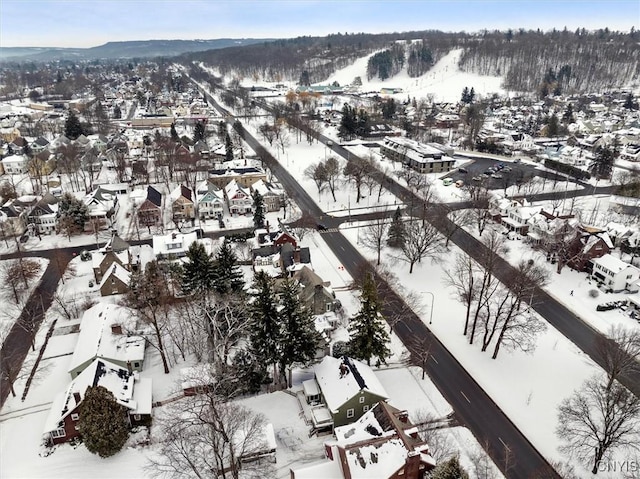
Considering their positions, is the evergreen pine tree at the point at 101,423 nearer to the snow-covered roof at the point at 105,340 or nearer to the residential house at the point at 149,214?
the snow-covered roof at the point at 105,340

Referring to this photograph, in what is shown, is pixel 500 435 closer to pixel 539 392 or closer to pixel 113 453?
pixel 539 392

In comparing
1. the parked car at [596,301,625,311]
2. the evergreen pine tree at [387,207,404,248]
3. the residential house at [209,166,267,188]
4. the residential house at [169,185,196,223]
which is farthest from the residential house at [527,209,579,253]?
the residential house at [169,185,196,223]

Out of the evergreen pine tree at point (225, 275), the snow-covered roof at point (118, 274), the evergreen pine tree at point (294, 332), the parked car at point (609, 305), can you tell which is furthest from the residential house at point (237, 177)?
the parked car at point (609, 305)

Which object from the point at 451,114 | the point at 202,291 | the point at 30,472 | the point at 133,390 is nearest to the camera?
the point at 30,472

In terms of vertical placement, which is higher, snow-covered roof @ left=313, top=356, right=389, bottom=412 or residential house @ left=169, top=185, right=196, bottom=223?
residential house @ left=169, top=185, right=196, bottom=223

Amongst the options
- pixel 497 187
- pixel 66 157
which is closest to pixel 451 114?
pixel 497 187

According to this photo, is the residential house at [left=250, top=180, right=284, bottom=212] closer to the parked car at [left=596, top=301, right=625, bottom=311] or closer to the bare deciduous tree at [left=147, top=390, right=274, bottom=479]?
the bare deciduous tree at [left=147, top=390, right=274, bottom=479]
